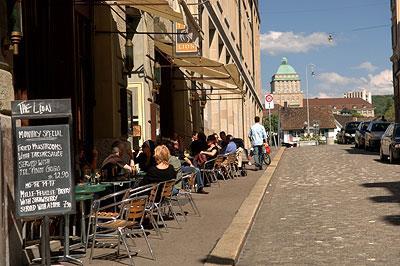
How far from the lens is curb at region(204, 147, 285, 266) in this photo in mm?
7816

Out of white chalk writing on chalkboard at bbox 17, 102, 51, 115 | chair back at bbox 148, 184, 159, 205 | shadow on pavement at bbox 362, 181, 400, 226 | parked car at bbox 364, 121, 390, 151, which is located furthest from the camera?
parked car at bbox 364, 121, 390, 151

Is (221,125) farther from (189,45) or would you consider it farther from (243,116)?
(189,45)

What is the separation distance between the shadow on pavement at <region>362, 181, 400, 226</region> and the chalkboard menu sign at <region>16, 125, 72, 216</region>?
18.6 ft

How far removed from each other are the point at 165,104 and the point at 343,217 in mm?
11880

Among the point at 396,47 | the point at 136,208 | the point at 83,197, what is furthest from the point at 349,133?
the point at 83,197

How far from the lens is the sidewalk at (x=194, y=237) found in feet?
26.0

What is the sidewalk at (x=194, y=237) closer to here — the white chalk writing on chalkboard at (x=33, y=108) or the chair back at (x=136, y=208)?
the chair back at (x=136, y=208)

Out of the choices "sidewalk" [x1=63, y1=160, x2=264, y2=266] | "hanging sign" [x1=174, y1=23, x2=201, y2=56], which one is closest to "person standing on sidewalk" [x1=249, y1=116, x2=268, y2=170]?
"hanging sign" [x1=174, y1=23, x2=201, y2=56]

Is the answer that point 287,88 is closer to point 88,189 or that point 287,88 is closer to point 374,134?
point 374,134

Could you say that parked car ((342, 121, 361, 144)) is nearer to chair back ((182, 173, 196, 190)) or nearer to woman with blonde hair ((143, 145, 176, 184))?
chair back ((182, 173, 196, 190))

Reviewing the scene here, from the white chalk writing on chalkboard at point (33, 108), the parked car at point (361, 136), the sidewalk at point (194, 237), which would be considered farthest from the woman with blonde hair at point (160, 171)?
the parked car at point (361, 136)

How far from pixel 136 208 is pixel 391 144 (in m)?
17.7

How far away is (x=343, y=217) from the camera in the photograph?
37.3ft

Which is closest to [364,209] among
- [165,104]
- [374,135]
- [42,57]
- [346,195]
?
[346,195]
